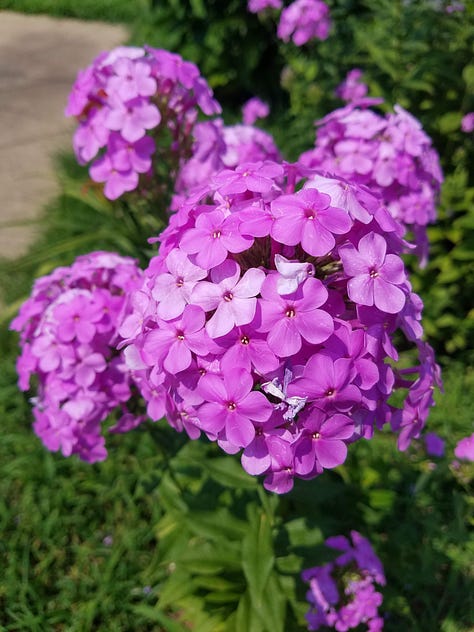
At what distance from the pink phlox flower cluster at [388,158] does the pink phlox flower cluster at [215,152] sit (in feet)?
1.11

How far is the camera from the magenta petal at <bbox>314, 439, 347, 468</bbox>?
1.22 metres

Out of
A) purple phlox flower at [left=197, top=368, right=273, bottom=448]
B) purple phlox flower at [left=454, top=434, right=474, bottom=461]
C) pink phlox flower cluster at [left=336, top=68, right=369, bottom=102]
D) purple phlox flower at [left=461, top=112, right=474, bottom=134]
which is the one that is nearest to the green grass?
pink phlox flower cluster at [left=336, top=68, right=369, bottom=102]

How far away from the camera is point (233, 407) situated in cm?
117

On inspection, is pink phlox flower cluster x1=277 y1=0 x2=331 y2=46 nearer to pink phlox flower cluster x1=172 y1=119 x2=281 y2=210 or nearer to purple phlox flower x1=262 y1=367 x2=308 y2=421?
pink phlox flower cluster x1=172 y1=119 x2=281 y2=210

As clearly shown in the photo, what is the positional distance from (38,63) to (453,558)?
6.92 meters

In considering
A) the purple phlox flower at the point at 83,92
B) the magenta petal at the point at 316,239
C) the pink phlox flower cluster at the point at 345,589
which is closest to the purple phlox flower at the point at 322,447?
the magenta petal at the point at 316,239

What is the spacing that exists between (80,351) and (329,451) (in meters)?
0.84

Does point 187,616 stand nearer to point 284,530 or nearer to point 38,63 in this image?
point 284,530

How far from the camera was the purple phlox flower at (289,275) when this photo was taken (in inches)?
43.7

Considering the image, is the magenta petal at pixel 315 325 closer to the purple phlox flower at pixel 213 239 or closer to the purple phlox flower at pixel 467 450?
the purple phlox flower at pixel 213 239

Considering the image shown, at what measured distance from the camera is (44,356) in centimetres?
180

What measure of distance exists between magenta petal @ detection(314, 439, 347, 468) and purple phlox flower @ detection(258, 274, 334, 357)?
222 mm

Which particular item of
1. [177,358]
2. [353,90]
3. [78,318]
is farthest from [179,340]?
[353,90]

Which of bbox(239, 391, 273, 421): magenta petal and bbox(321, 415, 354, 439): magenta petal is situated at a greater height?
bbox(239, 391, 273, 421): magenta petal
